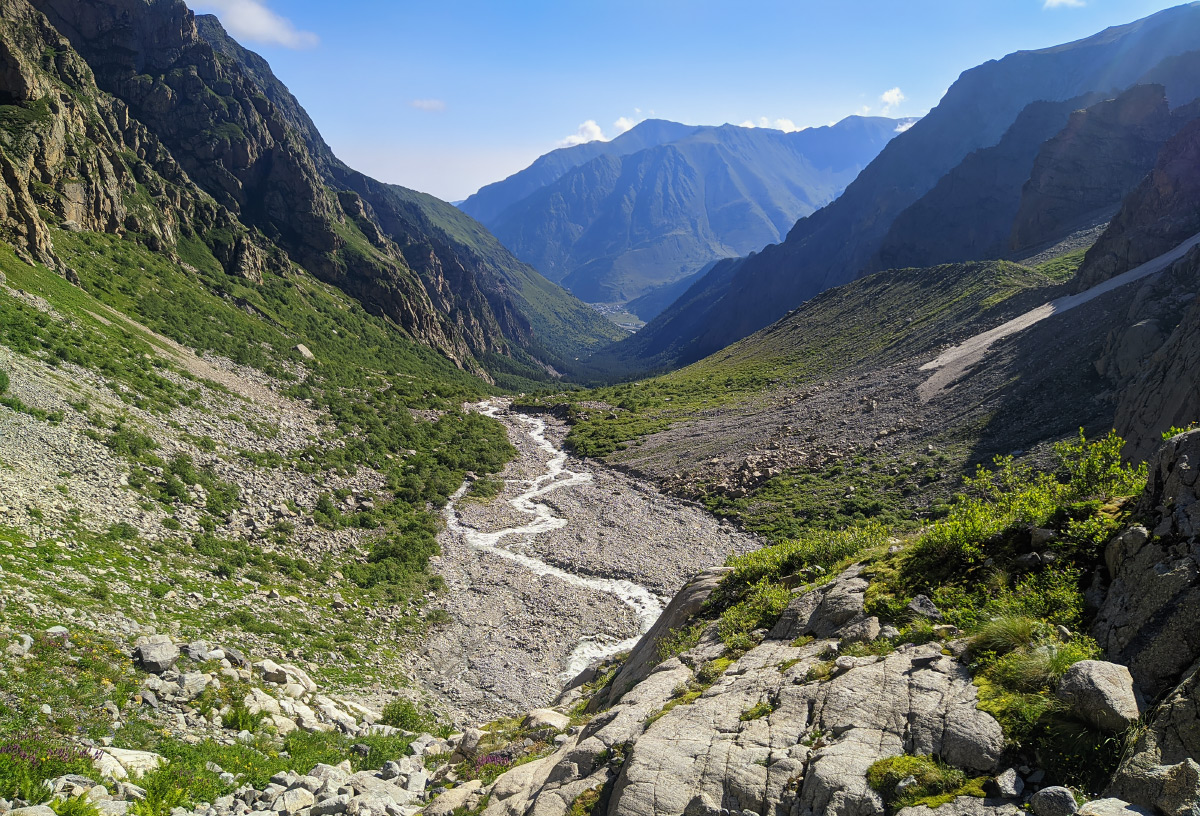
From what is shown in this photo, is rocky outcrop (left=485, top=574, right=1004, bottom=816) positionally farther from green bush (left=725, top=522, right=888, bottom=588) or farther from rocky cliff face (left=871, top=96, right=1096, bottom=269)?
rocky cliff face (left=871, top=96, right=1096, bottom=269)

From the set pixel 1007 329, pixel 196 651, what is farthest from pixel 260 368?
pixel 1007 329

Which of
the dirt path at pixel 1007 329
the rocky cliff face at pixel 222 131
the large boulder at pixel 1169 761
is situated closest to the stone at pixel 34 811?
the large boulder at pixel 1169 761

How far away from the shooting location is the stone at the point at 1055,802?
20.4 feet

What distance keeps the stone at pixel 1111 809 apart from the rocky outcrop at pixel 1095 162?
15496 cm

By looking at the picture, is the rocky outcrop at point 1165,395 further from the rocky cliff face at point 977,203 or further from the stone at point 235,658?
the rocky cliff face at point 977,203

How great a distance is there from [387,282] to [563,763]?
135676 mm

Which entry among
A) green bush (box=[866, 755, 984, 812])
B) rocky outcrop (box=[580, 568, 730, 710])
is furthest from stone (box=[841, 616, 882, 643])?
rocky outcrop (box=[580, 568, 730, 710])

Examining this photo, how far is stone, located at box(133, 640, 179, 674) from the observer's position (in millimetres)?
15312

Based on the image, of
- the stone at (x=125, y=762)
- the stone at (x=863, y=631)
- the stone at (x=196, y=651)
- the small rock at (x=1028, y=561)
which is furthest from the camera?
the stone at (x=196, y=651)

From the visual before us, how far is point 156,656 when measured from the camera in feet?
50.9

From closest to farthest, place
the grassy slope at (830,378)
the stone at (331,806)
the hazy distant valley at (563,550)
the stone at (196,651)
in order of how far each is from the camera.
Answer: the hazy distant valley at (563,550), the stone at (331,806), the stone at (196,651), the grassy slope at (830,378)

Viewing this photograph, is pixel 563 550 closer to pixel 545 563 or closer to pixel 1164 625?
pixel 545 563

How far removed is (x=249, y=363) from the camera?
5903 cm

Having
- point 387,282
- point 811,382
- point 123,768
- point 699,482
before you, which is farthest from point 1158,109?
point 123,768
